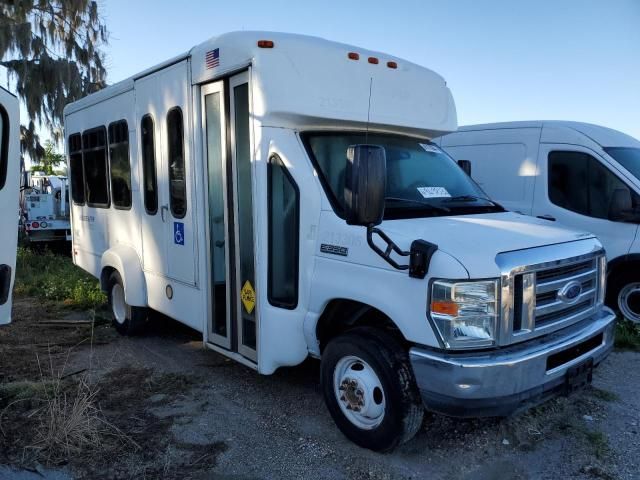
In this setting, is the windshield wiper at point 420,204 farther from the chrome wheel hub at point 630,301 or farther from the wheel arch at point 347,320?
the chrome wheel hub at point 630,301

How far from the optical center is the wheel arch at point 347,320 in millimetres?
3721

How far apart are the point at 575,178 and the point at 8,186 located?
605cm

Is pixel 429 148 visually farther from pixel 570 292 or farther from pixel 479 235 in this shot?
pixel 570 292

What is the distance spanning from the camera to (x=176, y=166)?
522cm

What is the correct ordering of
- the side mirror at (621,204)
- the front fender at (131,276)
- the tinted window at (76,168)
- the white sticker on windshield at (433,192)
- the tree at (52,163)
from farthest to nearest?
the tree at (52,163) < the tinted window at (76,168) < the side mirror at (621,204) < the front fender at (131,276) < the white sticker on windshield at (433,192)

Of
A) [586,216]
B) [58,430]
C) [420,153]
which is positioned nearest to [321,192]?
[420,153]

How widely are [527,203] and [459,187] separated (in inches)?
129

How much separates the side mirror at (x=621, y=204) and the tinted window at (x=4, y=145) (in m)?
5.93

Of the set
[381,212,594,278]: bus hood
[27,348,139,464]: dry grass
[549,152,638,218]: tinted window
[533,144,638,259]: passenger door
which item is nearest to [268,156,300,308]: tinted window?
[381,212,594,278]: bus hood

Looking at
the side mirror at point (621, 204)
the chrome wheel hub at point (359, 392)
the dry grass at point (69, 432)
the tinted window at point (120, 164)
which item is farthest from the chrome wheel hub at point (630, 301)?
the tinted window at point (120, 164)

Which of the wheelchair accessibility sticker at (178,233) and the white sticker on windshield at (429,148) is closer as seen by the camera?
the white sticker on windshield at (429,148)

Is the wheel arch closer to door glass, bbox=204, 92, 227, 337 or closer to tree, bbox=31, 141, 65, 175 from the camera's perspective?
door glass, bbox=204, 92, 227, 337

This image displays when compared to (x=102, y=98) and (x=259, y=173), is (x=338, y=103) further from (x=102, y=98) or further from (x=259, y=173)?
(x=102, y=98)

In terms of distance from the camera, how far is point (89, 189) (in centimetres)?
715
